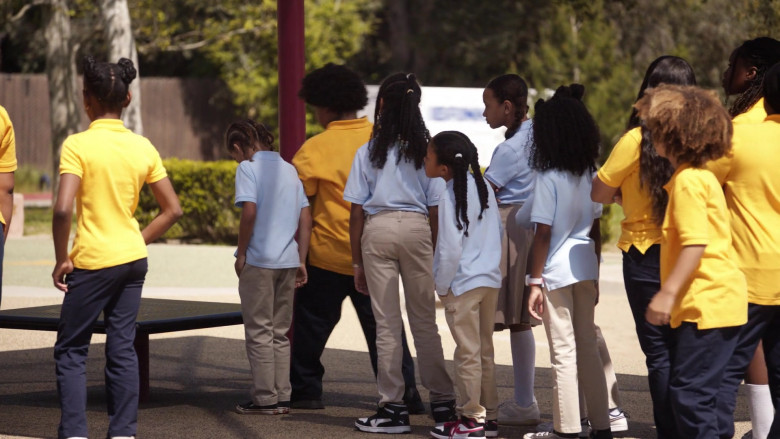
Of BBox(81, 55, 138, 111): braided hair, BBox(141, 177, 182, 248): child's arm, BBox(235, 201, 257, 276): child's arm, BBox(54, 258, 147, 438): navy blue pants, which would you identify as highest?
BBox(81, 55, 138, 111): braided hair

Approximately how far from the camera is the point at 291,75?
23.6ft

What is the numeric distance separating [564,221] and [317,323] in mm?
1713

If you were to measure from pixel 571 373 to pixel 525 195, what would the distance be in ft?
3.39

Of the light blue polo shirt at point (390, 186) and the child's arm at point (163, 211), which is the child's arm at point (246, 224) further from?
the child's arm at point (163, 211)

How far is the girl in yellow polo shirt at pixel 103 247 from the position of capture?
5.14 metres

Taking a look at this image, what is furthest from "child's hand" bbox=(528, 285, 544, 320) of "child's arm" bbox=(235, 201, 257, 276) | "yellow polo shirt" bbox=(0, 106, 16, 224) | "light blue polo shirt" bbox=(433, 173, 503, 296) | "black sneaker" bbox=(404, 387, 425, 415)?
"yellow polo shirt" bbox=(0, 106, 16, 224)

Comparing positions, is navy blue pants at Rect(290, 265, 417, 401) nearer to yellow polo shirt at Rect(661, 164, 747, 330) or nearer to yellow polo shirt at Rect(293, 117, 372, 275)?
yellow polo shirt at Rect(293, 117, 372, 275)

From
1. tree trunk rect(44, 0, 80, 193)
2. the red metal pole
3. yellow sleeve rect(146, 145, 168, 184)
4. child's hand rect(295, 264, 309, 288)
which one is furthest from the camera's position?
tree trunk rect(44, 0, 80, 193)

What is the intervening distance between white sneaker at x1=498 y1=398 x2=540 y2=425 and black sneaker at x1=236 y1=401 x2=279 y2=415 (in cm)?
117

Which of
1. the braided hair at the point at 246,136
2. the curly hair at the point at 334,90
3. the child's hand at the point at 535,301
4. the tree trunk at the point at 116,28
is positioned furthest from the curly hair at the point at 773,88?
the tree trunk at the point at 116,28

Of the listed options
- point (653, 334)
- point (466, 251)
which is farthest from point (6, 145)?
point (653, 334)

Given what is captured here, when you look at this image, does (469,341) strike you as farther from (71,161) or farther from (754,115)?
(71,161)

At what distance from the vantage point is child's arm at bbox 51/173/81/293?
500cm

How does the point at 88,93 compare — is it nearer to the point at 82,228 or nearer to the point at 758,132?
the point at 82,228
